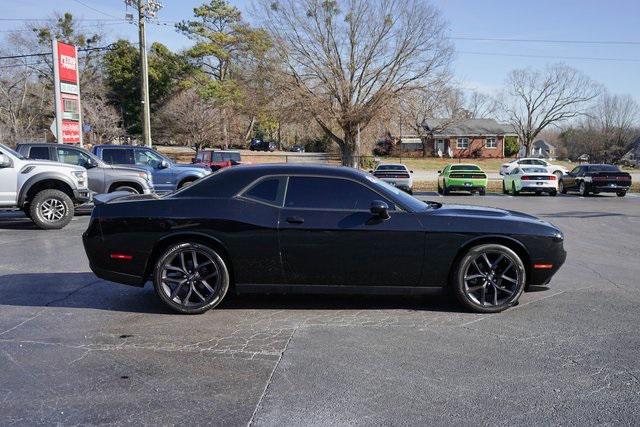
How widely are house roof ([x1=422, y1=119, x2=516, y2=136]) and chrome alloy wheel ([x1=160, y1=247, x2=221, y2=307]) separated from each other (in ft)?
234

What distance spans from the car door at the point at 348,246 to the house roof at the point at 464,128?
7092 centimetres

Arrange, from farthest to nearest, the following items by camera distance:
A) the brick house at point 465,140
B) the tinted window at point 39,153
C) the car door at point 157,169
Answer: the brick house at point 465,140 < the car door at point 157,169 < the tinted window at point 39,153

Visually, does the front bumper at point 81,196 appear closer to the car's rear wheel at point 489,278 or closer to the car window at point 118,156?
the car window at point 118,156

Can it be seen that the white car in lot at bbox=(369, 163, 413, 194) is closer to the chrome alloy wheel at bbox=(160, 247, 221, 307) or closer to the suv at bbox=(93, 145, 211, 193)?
the suv at bbox=(93, 145, 211, 193)

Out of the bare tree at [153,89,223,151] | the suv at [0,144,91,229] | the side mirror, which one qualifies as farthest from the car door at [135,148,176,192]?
the bare tree at [153,89,223,151]

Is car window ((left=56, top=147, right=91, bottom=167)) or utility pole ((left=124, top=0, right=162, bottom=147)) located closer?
car window ((left=56, top=147, right=91, bottom=167))

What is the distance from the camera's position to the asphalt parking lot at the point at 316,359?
3.63 meters

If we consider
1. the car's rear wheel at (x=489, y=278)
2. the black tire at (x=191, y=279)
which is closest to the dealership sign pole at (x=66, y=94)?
the black tire at (x=191, y=279)

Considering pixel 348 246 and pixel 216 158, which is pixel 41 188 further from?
pixel 216 158

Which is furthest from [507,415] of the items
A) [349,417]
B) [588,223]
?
[588,223]

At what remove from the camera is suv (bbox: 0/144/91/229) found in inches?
460

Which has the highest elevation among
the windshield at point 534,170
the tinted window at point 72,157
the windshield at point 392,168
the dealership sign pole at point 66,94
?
the dealership sign pole at point 66,94

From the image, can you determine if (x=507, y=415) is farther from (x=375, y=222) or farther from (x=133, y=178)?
(x=133, y=178)

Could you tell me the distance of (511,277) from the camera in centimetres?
576
